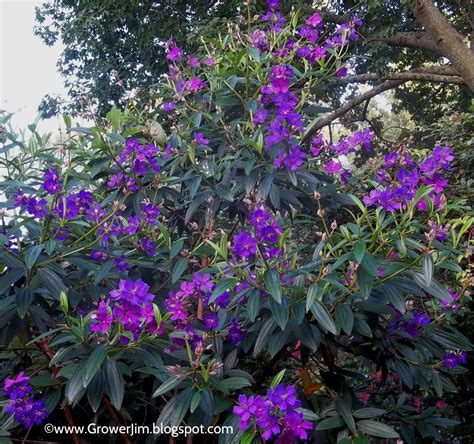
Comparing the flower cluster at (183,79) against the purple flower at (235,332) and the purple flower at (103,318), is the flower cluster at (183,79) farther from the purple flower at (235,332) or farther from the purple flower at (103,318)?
the purple flower at (103,318)

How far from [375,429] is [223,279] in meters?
0.65

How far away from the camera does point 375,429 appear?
1.81 metres

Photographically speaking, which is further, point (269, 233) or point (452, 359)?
point (452, 359)

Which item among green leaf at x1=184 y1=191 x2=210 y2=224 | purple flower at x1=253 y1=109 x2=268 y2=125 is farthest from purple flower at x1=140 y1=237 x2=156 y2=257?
purple flower at x1=253 y1=109 x2=268 y2=125

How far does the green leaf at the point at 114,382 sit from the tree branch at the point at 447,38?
16.2 ft

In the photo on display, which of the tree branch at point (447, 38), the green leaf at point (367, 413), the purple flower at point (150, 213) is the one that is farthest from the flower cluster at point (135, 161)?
the tree branch at point (447, 38)

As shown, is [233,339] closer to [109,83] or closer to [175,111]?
[175,111]

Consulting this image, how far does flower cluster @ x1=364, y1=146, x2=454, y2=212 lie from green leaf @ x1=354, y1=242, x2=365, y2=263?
20cm

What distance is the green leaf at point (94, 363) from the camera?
161 cm

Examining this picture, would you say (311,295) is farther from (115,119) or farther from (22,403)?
(115,119)

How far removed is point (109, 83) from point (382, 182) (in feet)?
23.1

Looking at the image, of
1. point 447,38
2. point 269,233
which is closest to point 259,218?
point 269,233

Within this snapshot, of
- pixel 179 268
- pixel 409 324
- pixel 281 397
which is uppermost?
pixel 179 268

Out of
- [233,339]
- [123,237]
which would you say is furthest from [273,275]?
[123,237]
